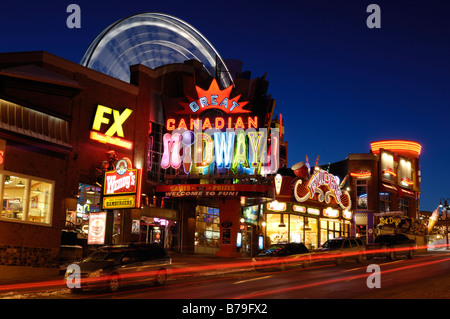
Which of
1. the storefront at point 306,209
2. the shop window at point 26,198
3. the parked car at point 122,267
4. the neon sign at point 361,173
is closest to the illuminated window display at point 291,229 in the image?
the storefront at point 306,209

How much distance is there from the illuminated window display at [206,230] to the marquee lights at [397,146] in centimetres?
2909

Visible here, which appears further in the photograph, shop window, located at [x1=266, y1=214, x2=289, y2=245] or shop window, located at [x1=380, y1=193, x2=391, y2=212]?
shop window, located at [x1=380, y1=193, x2=391, y2=212]

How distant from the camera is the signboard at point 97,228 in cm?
2662

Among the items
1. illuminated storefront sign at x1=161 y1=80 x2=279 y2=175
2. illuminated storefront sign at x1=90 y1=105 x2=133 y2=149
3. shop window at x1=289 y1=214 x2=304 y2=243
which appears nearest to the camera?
illuminated storefront sign at x1=90 y1=105 x2=133 y2=149

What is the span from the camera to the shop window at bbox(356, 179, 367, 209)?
61281 millimetres

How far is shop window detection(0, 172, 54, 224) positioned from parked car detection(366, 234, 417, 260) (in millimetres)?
21337

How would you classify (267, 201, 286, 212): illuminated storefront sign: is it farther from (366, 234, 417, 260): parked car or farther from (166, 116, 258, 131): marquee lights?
(366, 234, 417, 260): parked car

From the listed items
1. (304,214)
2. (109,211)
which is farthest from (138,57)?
(109,211)

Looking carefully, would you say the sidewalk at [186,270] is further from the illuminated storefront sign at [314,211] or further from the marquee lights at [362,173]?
the marquee lights at [362,173]

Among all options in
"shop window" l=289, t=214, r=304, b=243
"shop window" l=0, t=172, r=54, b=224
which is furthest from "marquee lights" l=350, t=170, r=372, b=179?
"shop window" l=0, t=172, r=54, b=224

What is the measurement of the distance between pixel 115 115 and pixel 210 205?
12.4 m

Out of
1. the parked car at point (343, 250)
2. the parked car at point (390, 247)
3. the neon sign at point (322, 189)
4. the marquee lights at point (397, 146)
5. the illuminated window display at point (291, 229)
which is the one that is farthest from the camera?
the marquee lights at point (397, 146)
